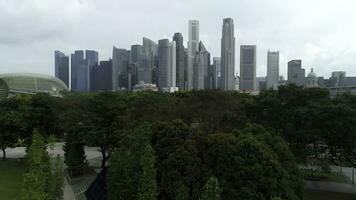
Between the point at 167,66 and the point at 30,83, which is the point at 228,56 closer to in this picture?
the point at 167,66

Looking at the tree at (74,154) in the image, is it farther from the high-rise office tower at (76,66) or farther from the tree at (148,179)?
the high-rise office tower at (76,66)

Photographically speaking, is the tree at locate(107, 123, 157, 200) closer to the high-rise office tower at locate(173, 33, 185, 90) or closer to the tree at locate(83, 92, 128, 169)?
the tree at locate(83, 92, 128, 169)

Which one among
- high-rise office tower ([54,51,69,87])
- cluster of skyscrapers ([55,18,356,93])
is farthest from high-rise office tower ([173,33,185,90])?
high-rise office tower ([54,51,69,87])

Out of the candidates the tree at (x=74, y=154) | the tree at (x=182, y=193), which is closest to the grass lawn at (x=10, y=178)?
the tree at (x=74, y=154)

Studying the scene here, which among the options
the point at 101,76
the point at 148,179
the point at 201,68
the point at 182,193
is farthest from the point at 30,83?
the point at 182,193

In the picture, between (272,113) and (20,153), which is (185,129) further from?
(20,153)

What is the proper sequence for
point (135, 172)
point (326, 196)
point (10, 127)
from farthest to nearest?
point (10, 127) < point (326, 196) < point (135, 172)
